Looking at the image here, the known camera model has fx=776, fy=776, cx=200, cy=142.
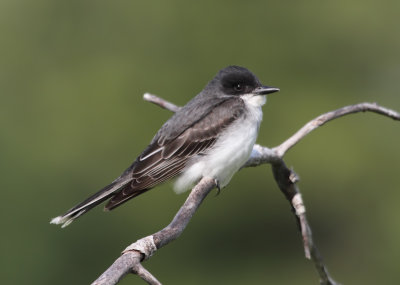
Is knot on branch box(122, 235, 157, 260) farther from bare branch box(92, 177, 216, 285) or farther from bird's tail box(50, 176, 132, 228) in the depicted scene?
bird's tail box(50, 176, 132, 228)

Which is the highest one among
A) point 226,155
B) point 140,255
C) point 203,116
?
point 203,116

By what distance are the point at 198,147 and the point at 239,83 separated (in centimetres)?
45

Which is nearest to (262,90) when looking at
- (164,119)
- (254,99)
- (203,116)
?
(254,99)

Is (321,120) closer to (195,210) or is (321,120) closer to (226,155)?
(226,155)

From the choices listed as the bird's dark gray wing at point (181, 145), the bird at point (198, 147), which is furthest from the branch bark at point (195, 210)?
the bird's dark gray wing at point (181, 145)

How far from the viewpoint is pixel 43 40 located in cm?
825

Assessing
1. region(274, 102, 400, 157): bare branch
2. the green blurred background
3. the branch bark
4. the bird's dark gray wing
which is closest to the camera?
the branch bark

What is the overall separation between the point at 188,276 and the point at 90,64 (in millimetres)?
2468

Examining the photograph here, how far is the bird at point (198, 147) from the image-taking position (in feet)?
11.8

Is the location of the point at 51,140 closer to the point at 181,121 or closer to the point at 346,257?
the point at 346,257

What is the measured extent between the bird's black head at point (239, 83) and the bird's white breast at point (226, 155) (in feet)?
0.59

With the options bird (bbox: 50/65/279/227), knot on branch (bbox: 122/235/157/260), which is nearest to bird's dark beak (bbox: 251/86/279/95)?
bird (bbox: 50/65/279/227)

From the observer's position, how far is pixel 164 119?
6.46m

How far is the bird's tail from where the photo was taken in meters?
3.47
